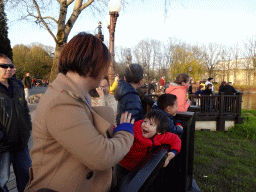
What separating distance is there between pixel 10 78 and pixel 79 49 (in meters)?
1.86

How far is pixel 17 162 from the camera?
2443 mm

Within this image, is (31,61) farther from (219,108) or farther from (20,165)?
(20,165)

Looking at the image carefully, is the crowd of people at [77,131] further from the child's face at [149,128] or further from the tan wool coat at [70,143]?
the child's face at [149,128]

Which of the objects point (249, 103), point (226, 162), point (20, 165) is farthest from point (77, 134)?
point (249, 103)

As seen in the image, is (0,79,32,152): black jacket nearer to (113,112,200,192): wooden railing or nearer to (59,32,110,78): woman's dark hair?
(59,32,110,78): woman's dark hair

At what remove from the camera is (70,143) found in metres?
0.94

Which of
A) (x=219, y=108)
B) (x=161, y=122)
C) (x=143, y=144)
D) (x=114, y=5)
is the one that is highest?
(x=114, y=5)

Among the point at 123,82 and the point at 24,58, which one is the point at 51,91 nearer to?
the point at 123,82

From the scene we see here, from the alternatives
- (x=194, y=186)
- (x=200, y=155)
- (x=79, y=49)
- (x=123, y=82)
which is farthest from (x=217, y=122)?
(x=79, y=49)

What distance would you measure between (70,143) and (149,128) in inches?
47.6

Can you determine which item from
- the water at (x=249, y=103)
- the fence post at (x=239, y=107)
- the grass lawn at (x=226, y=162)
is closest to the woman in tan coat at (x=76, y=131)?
the grass lawn at (x=226, y=162)

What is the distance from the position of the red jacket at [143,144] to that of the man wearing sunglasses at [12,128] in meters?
1.25

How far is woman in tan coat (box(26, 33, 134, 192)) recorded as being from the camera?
948 mm

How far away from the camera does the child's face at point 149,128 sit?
6.70 ft
